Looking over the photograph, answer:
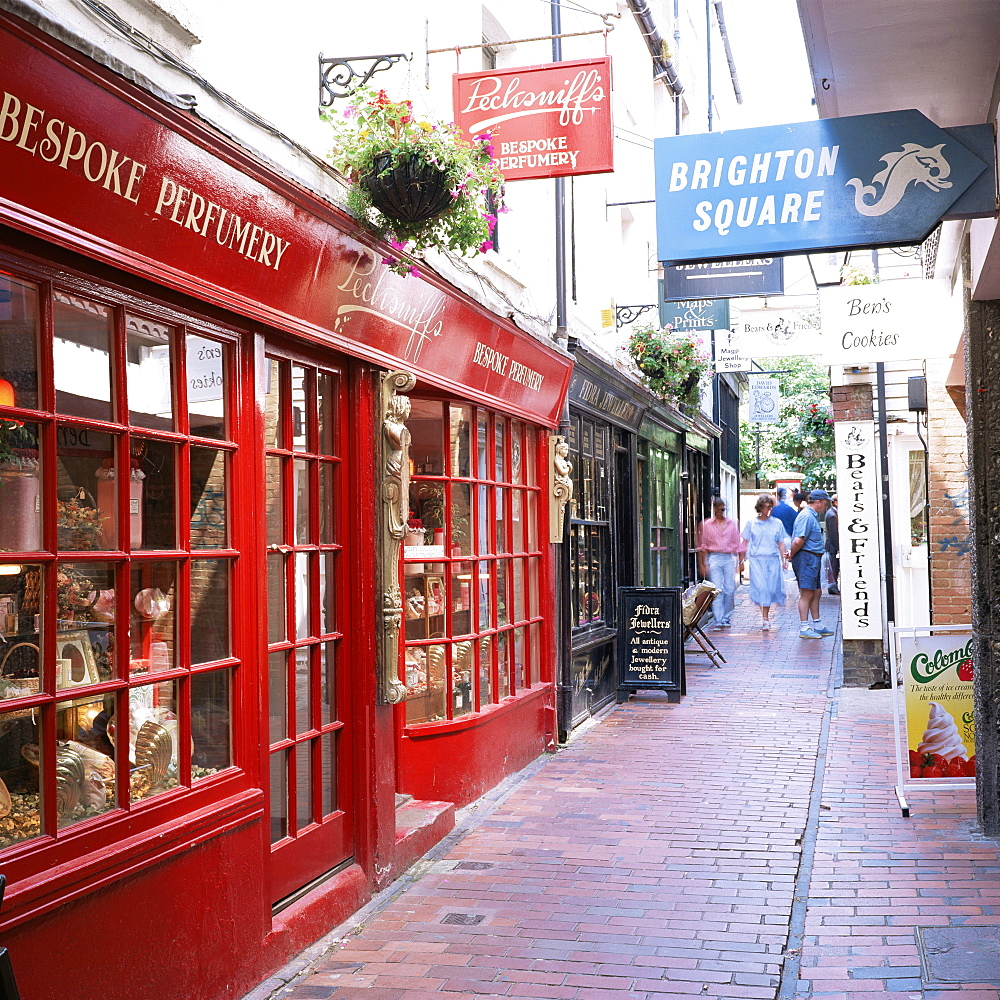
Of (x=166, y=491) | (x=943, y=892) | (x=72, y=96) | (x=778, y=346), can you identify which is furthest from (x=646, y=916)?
(x=778, y=346)

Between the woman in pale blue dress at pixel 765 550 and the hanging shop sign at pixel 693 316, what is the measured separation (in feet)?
10.3

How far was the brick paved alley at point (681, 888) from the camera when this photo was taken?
4426 millimetres

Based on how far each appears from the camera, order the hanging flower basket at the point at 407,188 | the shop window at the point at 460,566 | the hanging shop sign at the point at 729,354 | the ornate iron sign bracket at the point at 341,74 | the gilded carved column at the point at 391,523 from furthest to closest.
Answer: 1. the hanging shop sign at the point at 729,354
2. the shop window at the point at 460,566
3. the gilded carved column at the point at 391,523
4. the ornate iron sign bracket at the point at 341,74
5. the hanging flower basket at the point at 407,188

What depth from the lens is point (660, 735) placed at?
9.52 meters

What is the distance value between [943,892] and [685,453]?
1308 cm

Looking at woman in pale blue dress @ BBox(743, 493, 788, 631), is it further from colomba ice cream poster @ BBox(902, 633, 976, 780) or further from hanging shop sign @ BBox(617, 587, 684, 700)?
colomba ice cream poster @ BBox(902, 633, 976, 780)

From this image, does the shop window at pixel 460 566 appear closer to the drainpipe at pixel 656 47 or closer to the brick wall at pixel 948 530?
the brick wall at pixel 948 530

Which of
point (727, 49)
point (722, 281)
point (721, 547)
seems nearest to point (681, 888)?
point (722, 281)

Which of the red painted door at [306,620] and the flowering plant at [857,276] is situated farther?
the flowering plant at [857,276]

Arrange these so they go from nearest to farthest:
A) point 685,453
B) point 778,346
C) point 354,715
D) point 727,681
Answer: point 354,715 < point 727,681 < point 778,346 < point 685,453

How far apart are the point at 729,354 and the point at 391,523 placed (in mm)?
11413

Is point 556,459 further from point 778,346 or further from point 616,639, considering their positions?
point 778,346

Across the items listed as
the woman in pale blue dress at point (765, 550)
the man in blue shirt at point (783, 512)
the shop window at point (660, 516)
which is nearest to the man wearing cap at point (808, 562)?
the woman in pale blue dress at point (765, 550)

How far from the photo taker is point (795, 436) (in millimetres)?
33000
